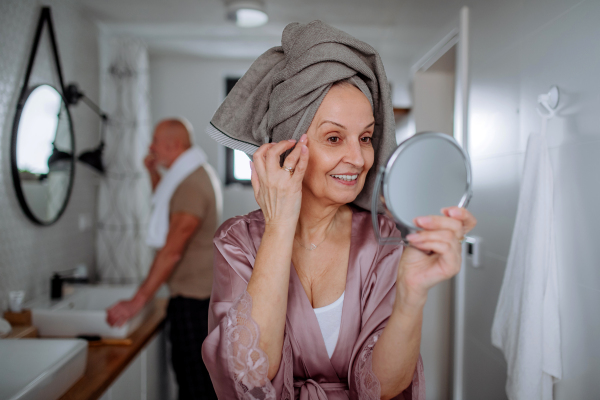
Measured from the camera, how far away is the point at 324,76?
87 cm

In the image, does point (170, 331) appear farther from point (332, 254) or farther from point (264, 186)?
point (264, 186)

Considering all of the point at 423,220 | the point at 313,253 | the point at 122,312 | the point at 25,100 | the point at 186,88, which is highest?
the point at 186,88

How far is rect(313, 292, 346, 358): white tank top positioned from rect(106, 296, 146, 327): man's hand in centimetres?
113

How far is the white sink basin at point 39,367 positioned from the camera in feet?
3.43

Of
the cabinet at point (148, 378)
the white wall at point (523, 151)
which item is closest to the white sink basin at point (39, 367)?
the cabinet at point (148, 378)

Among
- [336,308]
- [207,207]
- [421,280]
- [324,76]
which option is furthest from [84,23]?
[421,280]

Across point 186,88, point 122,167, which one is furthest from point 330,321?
point 186,88

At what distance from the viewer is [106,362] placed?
4.97ft

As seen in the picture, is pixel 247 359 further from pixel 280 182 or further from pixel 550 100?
pixel 550 100

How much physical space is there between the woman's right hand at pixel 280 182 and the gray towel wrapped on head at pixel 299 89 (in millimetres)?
113

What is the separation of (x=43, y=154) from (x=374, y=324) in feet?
5.61

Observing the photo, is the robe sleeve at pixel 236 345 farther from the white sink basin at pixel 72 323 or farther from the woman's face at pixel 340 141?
the white sink basin at pixel 72 323

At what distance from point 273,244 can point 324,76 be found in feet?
1.24

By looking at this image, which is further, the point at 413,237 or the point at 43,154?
the point at 43,154
